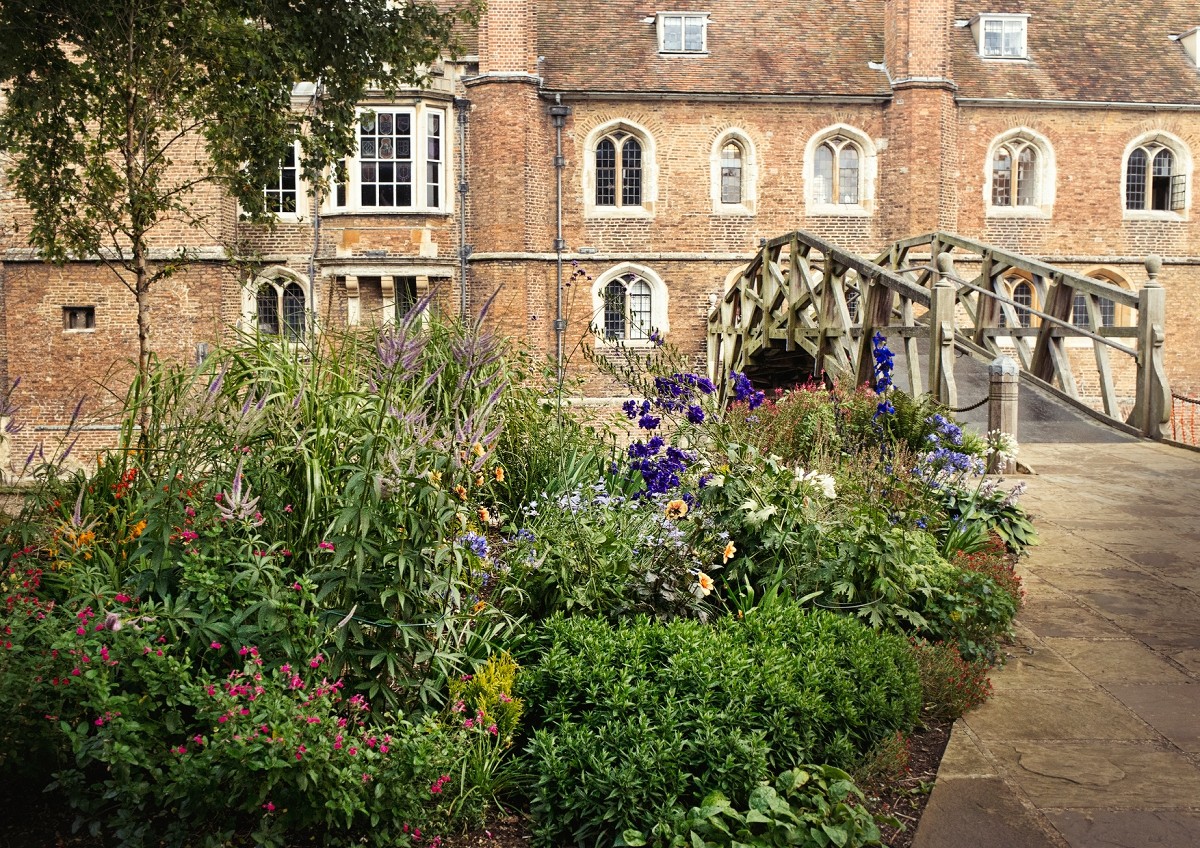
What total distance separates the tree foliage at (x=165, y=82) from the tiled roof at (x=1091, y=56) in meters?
16.3

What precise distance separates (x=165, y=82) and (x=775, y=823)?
10.1 m

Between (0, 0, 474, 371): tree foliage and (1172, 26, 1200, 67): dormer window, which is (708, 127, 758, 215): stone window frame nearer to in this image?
(1172, 26, 1200, 67): dormer window

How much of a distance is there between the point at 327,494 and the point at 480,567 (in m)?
0.57

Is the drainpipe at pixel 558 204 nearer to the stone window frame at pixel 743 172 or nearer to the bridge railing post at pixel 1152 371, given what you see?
the stone window frame at pixel 743 172

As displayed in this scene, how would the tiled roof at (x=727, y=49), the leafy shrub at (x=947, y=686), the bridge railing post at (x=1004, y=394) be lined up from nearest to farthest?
1. the leafy shrub at (x=947, y=686)
2. the bridge railing post at (x=1004, y=394)
3. the tiled roof at (x=727, y=49)

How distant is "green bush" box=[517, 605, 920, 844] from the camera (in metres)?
3.21

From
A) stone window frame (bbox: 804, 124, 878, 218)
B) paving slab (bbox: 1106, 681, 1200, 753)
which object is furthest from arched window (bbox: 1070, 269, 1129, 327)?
paving slab (bbox: 1106, 681, 1200, 753)

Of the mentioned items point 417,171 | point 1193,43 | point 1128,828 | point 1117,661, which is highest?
point 1193,43

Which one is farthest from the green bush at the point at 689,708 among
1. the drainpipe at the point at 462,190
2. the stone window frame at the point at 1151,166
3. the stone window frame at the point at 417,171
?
the stone window frame at the point at 1151,166

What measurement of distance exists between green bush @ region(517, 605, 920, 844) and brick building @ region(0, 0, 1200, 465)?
749 inches

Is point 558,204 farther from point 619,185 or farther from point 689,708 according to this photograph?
point 689,708

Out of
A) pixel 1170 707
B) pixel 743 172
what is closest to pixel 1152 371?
pixel 1170 707

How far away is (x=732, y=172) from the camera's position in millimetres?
24688

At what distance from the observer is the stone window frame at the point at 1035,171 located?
24.9 metres
